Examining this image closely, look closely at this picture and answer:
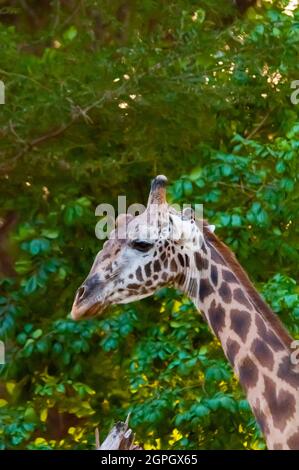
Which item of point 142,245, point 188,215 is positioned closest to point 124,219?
point 142,245

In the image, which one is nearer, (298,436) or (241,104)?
(298,436)

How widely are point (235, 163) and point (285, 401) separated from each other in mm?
2883

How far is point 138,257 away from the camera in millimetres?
5758

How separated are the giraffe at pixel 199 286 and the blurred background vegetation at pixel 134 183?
1712 millimetres

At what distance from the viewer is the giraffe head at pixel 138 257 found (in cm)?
573

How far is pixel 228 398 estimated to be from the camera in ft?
24.8

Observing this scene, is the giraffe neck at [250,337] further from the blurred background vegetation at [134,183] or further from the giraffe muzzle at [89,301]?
the blurred background vegetation at [134,183]

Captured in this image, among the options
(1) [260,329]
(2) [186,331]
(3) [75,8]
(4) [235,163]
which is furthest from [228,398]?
(3) [75,8]

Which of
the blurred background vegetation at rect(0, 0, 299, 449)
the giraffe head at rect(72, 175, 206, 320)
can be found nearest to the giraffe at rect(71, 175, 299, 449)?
the giraffe head at rect(72, 175, 206, 320)

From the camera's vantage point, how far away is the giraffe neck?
551cm

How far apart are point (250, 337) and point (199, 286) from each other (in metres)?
0.30

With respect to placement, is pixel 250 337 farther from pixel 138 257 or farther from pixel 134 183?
pixel 134 183

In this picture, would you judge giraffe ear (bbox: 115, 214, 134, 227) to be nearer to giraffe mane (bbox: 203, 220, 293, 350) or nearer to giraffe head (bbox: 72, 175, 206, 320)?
giraffe head (bbox: 72, 175, 206, 320)

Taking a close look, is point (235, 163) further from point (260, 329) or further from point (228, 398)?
point (260, 329)
